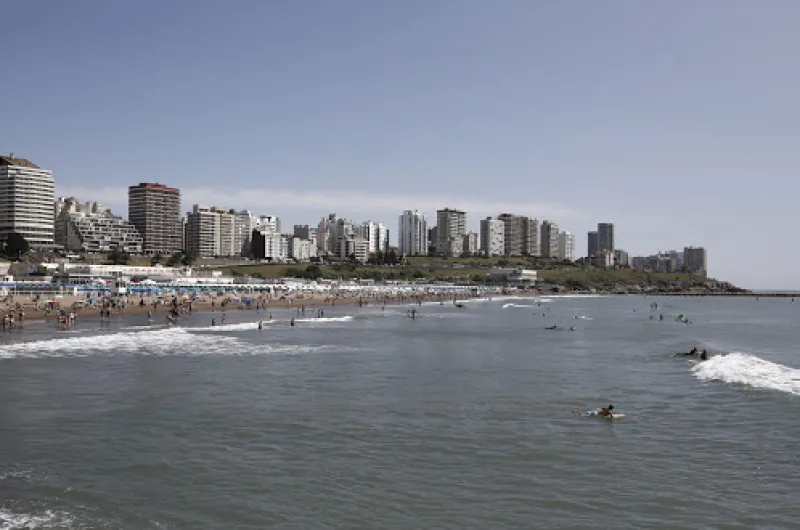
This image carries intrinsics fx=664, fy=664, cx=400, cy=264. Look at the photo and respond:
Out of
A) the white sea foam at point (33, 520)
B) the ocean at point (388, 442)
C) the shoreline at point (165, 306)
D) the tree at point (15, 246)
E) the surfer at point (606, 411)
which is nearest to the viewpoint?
the white sea foam at point (33, 520)

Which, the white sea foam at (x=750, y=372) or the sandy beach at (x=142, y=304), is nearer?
the white sea foam at (x=750, y=372)

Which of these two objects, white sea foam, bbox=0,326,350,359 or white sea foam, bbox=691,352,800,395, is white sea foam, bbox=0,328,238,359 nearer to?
white sea foam, bbox=0,326,350,359

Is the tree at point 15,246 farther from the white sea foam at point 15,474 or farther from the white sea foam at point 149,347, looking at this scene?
the white sea foam at point 15,474

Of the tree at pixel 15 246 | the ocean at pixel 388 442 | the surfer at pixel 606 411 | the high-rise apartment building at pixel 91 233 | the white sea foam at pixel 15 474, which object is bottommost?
the ocean at pixel 388 442

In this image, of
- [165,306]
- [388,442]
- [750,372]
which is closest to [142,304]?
[165,306]

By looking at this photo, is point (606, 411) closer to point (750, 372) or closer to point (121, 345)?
point (750, 372)

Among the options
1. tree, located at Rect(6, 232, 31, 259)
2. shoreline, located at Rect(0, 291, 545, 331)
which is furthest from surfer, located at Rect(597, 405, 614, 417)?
tree, located at Rect(6, 232, 31, 259)

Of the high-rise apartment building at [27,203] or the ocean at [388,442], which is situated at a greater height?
the high-rise apartment building at [27,203]

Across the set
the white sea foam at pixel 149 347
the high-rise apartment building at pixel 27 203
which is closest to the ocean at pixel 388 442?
A: the white sea foam at pixel 149 347
